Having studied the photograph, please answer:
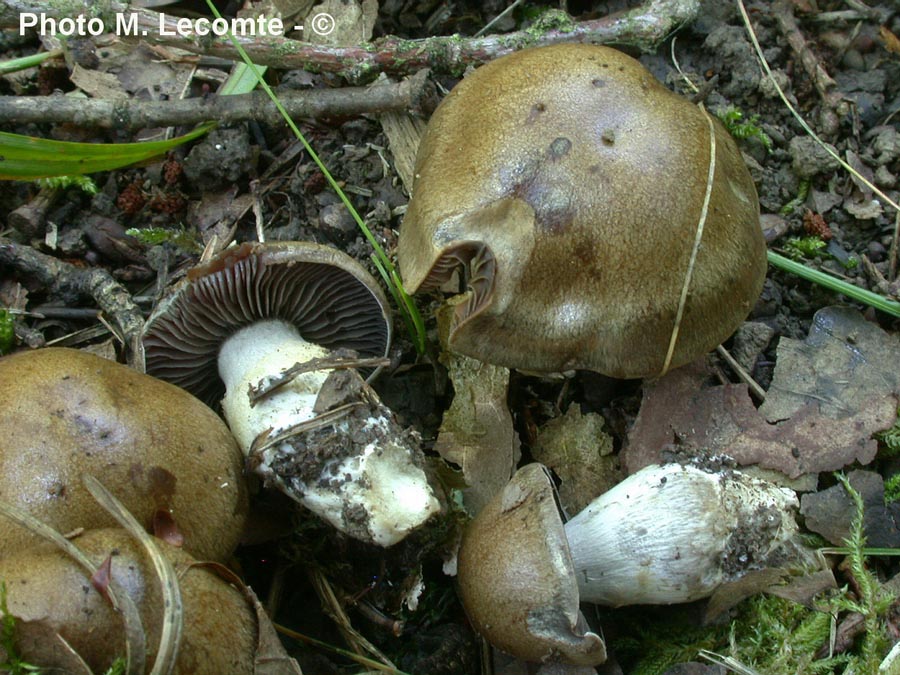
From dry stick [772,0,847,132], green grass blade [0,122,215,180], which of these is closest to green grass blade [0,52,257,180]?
green grass blade [0,122,215,180]

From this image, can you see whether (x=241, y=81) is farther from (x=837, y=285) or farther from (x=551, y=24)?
(x=837, y=285)

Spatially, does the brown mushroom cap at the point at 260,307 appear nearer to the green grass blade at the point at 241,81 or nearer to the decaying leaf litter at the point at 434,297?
the decaying leaf litter at the point at 434,297

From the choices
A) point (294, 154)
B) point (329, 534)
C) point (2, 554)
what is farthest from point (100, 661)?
point (294, 154)

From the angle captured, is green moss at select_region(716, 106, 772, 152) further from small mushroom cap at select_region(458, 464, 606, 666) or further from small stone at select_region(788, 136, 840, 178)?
small mushroom cap at select_region(458, 464, 606, 666)

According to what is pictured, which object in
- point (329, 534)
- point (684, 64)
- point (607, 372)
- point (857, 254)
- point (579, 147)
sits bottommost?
point (329, 534)

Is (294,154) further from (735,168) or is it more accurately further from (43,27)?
(735,168)
